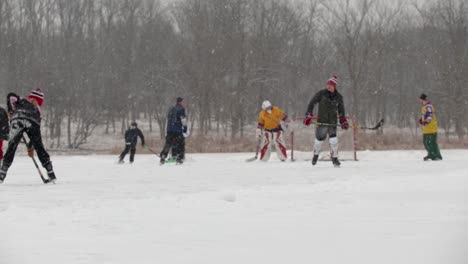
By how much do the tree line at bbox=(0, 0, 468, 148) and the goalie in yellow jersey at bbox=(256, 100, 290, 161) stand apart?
25644 mm

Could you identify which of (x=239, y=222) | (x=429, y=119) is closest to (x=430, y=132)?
(x=429, y=119)

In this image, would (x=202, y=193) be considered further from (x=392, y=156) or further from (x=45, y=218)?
(x=392, y=156)

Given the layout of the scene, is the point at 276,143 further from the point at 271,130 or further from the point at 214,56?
the point at 214,56

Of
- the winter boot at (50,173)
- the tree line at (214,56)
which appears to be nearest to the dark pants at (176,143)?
the winter boot at (50,173)

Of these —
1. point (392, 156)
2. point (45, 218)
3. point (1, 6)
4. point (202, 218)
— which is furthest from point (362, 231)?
point (1, 6)

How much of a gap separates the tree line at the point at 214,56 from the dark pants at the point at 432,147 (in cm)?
2773

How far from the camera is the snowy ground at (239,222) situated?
14.9 feet

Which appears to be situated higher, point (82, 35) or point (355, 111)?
point (82, 35)

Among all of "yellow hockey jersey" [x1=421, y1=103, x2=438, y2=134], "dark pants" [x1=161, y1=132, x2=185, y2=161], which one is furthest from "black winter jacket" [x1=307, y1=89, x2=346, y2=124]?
"dark pants" [x1=161, y1=132, x2=185, y2=161]

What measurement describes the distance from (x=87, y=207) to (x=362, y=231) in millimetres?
3056

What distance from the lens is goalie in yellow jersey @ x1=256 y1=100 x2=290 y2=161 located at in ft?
61.1

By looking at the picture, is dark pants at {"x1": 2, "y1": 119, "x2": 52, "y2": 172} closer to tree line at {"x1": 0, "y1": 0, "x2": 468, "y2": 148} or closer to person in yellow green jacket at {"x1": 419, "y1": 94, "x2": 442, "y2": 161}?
person in yellow green jacket at {"x1": 419, "y1": 94, "x2": 442, "y2": 161}

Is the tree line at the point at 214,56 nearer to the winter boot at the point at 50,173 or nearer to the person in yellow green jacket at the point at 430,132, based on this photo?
the person in yellow green jacket at the point at 430,132

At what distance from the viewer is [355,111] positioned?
1893 inches
